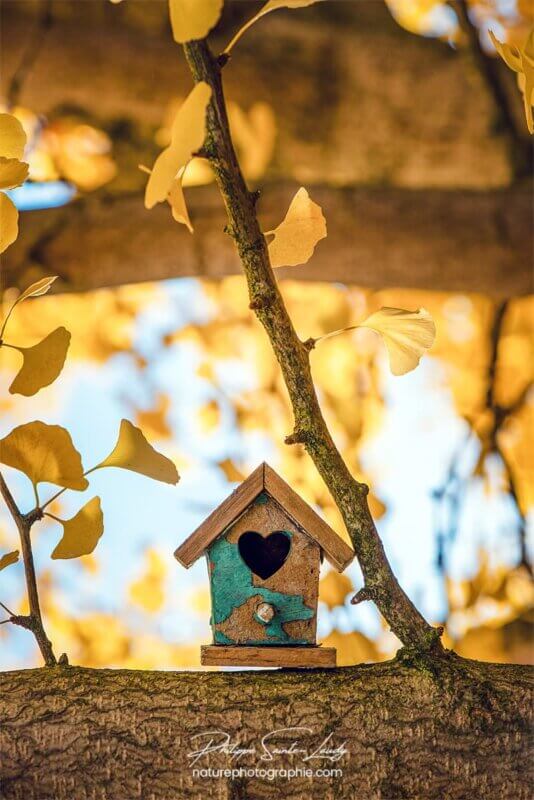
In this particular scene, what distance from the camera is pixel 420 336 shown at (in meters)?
0.59

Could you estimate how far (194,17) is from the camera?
0.42 metres

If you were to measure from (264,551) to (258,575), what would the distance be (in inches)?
1.0

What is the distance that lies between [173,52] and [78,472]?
90 centimetres

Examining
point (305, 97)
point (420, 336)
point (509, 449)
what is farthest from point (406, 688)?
point (509, 449)

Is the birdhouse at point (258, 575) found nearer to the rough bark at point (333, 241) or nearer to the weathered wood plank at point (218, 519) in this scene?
the weathered wood plank at point (218, 519)

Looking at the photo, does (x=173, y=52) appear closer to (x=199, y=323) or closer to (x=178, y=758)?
(x=199, y=323)

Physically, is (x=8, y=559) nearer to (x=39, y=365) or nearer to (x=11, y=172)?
(x=39, y=365)

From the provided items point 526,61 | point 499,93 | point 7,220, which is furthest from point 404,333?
point 499,93

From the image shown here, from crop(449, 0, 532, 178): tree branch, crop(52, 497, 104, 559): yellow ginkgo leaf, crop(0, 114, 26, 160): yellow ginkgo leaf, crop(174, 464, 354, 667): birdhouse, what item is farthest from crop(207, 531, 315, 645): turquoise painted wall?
crop(449, 0, 532, 178): tree branch

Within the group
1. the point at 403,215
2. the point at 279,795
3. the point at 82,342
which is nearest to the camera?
the point at 279,795

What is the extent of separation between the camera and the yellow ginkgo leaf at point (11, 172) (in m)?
0.56

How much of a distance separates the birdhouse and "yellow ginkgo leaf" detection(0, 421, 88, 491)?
11 cm

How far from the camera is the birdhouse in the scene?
0.62 metres

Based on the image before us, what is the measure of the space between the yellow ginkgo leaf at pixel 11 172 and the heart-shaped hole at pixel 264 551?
1.05 ft
